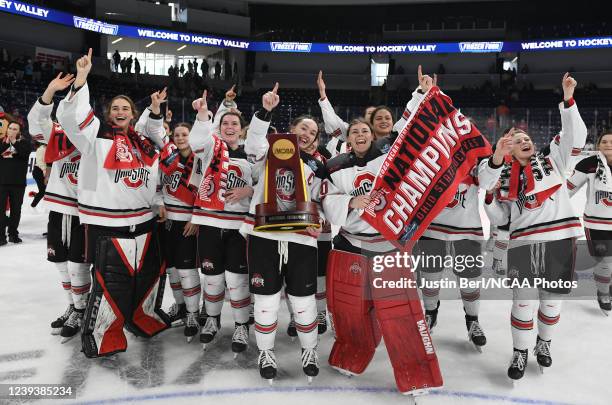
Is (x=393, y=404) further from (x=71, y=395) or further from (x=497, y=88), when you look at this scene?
(x=497, y=88)

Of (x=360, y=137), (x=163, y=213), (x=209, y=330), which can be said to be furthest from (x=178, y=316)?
(x=360, y=137)

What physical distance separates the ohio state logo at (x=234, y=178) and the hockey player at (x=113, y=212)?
A: 1.89 feet

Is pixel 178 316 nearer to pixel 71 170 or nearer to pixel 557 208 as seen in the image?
pixel 71 170

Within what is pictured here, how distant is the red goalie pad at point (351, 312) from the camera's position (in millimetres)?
2891

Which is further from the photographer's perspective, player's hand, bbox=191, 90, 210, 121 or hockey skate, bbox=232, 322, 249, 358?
hockey skate, bbox=232, 322, 249, 358

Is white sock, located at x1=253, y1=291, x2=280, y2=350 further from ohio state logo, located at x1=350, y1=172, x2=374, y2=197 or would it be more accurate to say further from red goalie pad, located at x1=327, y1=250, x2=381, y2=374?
ohio state logo, located at x1=350, y1=172, x2=374, y2=197

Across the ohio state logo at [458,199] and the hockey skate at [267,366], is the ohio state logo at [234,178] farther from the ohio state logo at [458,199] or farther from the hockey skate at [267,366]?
the ohio state logo at [458,199]

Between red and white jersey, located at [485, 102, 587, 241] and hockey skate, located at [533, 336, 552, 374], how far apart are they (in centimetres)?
67

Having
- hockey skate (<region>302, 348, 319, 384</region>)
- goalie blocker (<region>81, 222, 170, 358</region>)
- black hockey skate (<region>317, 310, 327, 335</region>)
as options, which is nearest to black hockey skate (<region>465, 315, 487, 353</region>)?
black hockey skate (<region>317, 310, 327, 335</region>)

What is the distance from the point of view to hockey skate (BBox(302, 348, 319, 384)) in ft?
9.62

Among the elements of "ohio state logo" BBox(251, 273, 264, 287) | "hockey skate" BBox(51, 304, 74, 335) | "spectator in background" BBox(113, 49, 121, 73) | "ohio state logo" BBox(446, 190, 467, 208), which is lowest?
"hockey skate" BBox(51, 304, 74, 335)

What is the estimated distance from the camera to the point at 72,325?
358 centimetres

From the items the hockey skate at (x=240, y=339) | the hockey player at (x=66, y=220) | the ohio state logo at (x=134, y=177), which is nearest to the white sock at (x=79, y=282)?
the hockey player at (x=66, y=220)

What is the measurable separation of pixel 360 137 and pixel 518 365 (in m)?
1.67
